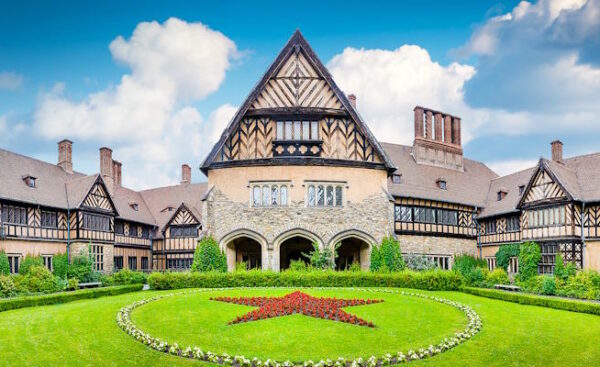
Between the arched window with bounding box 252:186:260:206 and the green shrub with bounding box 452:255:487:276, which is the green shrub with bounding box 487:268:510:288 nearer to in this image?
the green shrub with bounding box 452:255:487:276

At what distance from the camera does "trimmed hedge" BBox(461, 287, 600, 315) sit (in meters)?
A: 19.3

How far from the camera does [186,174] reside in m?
52.6

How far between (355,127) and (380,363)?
2068 centimetres

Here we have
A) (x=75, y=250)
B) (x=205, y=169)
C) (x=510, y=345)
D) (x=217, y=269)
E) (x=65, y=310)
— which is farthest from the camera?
(x=75, y=250)

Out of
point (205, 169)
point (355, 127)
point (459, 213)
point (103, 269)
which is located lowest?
point (103, 269)

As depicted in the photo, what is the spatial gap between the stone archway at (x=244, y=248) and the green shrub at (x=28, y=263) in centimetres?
1063

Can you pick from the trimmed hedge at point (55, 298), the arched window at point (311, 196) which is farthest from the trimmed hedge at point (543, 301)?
the trimmed hedge at point (55, 298)

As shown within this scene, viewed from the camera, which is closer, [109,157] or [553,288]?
[553,288]

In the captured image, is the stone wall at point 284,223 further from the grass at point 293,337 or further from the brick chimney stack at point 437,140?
the brick chimney stack at point 437,140

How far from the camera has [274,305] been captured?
18.6 meters

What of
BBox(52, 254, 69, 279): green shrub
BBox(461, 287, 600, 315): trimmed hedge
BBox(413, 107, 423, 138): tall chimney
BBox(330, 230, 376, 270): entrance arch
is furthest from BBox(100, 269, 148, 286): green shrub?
BBox(413, 107, 423, 138): tall chimney

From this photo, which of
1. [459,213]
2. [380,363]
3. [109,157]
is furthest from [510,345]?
[109,157]

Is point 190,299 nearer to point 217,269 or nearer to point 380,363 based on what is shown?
point 217,269

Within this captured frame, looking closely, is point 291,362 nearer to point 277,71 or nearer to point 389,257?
point 389,257
